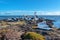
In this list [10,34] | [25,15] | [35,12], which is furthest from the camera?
[25,15]

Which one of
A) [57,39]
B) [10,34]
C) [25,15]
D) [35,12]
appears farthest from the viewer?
[25,15]

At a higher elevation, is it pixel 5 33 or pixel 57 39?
pixel 5 33

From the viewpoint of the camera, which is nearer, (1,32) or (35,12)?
(1,32)

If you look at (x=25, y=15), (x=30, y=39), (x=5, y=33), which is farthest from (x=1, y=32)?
(x=25, y=15)

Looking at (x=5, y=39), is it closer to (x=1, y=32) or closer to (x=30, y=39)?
(x=1, y=32)

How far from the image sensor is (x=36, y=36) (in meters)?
9.50

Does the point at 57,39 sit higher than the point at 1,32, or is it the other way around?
the point at 1,32

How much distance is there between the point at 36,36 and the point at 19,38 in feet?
3.59

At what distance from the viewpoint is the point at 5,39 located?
930 cm

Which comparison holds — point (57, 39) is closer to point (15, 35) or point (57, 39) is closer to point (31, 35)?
point (31, 35)

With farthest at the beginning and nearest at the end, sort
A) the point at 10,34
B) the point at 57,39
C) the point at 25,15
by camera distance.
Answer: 1. the point at 25,15
2. the point at 57,39
3. the point at 10,34

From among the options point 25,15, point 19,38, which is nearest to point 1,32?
point 19,38

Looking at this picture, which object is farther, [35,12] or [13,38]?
[35,12]

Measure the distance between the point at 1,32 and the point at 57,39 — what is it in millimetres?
3893
